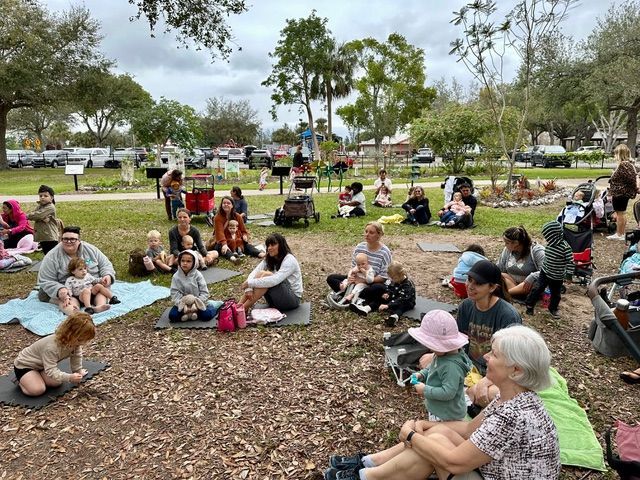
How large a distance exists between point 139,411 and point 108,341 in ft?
4.75

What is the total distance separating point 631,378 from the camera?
12.2 ft

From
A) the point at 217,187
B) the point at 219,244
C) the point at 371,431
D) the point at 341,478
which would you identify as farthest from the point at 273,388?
the point at 217,187

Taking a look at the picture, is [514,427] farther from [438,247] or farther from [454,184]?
[454,184]

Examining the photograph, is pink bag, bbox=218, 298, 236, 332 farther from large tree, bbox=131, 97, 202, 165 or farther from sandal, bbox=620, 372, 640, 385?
large tree, bbox=131, 97, 202, 165

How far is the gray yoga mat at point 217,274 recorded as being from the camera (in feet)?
21.5

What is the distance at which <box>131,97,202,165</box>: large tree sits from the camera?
2262 cm

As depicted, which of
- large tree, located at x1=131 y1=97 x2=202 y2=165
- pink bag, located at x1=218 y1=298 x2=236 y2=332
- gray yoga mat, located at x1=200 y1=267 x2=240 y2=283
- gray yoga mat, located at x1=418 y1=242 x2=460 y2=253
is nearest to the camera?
pink bag, located at x1=218 y1=298 x2=236 y2=332

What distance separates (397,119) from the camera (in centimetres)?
3744

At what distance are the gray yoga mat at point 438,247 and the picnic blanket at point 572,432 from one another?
467cm

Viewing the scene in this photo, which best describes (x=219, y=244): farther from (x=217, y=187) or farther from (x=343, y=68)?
(x=343, y=68)

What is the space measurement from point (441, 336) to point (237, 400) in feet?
5.64

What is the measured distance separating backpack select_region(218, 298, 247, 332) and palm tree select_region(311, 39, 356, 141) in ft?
107

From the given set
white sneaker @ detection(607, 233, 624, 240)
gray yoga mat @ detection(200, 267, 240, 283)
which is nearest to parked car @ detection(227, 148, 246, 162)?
gray yoga mat @ detection(200, 267, 240, 283)

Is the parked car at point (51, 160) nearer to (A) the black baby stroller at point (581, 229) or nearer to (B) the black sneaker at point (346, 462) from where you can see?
(A) the black baby stroller at point (581, 229)
